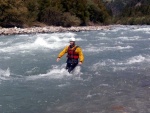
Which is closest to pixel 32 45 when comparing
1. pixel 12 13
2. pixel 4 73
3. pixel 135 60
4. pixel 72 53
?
pixel 135 60

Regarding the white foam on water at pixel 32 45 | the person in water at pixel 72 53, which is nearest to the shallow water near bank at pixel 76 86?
the person in water at pixel 72 53

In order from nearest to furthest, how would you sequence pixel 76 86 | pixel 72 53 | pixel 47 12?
pixel 76 86, pixel 72 53, pixel 47 12

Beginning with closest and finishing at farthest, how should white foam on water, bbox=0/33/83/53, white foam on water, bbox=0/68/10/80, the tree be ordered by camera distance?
white foam on water, bbox=0/68/10/80, white foam on water, bbox=0/33/83/53, the tree

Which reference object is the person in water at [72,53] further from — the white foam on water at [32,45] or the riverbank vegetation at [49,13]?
the riverbank vegetation at [49,13]

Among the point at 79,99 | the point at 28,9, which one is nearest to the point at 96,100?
the point at 79,99

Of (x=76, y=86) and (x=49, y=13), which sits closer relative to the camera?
(x=76, y=86)

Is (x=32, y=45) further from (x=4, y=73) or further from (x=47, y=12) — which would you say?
(x=47, y=12)

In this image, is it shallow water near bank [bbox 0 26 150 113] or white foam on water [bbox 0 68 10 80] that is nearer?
shallow water near bank [bbox 0 26 150 113]

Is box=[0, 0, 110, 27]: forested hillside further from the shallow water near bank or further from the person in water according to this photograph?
the person in water

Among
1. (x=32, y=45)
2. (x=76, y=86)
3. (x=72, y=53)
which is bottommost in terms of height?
(x=32, y=45)

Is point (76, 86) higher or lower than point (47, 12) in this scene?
lower

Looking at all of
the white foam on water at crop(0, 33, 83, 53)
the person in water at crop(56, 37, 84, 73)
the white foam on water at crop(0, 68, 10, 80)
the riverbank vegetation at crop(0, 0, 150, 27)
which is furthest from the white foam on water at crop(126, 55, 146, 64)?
the riverbank vegetation at crop(0, 0, 150, 27)

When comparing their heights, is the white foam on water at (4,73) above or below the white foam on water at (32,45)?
above

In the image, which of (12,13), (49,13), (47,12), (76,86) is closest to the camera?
(76,86)
